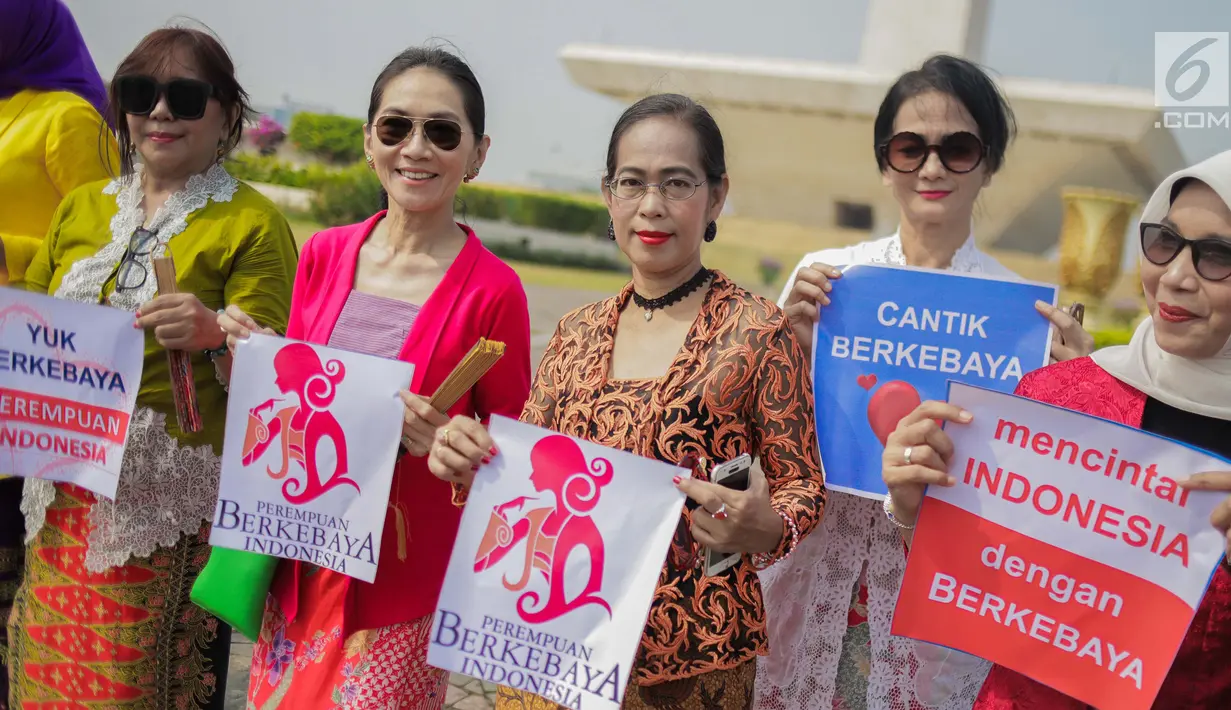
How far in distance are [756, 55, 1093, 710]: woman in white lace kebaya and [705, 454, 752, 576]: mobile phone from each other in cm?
91

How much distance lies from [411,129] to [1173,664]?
2.20 meters

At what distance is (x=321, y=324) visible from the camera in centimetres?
291

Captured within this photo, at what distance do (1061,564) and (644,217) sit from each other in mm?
1124

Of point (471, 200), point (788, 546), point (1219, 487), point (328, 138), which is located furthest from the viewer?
point (471, 200)

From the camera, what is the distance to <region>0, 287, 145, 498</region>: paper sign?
313 centimetres

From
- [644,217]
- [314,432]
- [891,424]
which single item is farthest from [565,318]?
[891,424]

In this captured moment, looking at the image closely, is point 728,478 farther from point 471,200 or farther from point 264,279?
point 471,200

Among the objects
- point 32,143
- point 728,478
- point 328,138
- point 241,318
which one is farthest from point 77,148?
point 328,138

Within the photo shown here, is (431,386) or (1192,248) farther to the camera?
(431,386)

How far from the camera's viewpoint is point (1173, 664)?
2.01m

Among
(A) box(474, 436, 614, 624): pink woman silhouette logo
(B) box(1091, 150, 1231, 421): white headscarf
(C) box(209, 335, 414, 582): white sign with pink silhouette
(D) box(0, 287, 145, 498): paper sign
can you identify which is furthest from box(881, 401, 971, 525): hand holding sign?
Answer: (D) box(0, 287, 145, 498): paper sign

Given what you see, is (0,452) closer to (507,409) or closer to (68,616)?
(68,616)

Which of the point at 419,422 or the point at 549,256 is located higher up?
the point at 549,256

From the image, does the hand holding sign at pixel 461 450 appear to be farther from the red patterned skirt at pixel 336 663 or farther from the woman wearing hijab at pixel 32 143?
the woman wearing hijab at pixel 32 143
